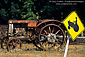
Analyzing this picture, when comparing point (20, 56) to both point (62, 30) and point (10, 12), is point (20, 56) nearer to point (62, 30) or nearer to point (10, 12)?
point (62, 30)

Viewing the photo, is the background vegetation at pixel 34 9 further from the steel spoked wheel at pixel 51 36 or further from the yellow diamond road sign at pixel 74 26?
the yellow diamond road sign at pixel 74 26

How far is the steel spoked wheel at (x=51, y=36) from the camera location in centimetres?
847

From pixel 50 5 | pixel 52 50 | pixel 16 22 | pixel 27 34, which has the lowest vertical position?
pixel 52 50

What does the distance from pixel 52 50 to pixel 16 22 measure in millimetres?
2291

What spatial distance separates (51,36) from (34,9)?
5.68m

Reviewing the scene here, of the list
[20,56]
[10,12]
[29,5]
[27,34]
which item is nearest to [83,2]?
[29,5]

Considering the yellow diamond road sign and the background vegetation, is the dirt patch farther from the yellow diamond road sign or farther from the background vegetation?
the background vegetation

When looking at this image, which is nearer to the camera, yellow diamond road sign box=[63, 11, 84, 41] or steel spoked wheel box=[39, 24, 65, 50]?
yellow diamond road sign box=[63, 11, 84, 41]

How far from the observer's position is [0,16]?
1423 centimetres

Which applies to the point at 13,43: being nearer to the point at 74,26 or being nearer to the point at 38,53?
the point at 38,53

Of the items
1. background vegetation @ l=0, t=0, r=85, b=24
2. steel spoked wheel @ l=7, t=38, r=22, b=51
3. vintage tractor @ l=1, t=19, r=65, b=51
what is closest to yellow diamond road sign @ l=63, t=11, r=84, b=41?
vintage tractor @ l=1, t=19, r=65, b=51

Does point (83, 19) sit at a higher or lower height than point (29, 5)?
lower

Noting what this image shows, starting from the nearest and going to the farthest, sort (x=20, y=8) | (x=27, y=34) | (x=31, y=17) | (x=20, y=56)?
(x=20, y=56) < (x=27, y=34) < (x=31, y=17) < (x=20, y=8)

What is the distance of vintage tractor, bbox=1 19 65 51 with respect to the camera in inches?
329
